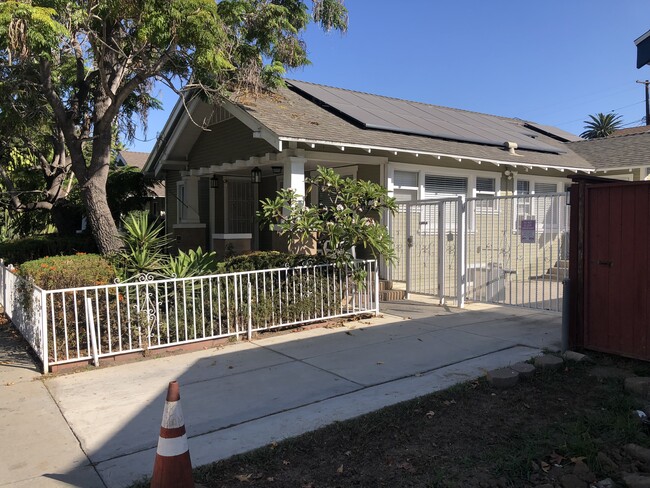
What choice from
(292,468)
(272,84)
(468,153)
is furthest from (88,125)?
(292,468)

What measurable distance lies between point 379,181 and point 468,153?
90.1 inches

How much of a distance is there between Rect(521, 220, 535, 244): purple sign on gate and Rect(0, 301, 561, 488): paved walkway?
1324 mm

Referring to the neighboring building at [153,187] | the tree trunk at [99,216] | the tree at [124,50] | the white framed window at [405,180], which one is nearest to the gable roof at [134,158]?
the neighboring building at [153,187]

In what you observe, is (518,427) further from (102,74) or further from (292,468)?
(102,74)

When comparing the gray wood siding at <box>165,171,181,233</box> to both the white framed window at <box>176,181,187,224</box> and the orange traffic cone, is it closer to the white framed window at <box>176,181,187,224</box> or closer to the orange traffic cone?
the white framed window at <box>176,181,187,224</box>

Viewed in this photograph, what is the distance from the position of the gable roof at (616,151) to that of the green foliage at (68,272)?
1352 cm

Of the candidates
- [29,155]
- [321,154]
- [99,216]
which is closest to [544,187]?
[321,154]

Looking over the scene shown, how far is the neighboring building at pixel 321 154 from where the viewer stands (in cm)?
990

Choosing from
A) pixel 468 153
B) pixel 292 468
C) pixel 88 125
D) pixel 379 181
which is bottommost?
pixel 292 468

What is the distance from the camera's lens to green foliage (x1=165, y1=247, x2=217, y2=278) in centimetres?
732

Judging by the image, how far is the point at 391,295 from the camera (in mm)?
10273

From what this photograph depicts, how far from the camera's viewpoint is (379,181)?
35.6ft

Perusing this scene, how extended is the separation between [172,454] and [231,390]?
7.14 feet

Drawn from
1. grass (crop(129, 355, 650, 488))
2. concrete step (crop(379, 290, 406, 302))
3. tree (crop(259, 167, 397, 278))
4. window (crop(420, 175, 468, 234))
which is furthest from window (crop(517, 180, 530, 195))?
grass (crop(129, 355, 650, 488))
